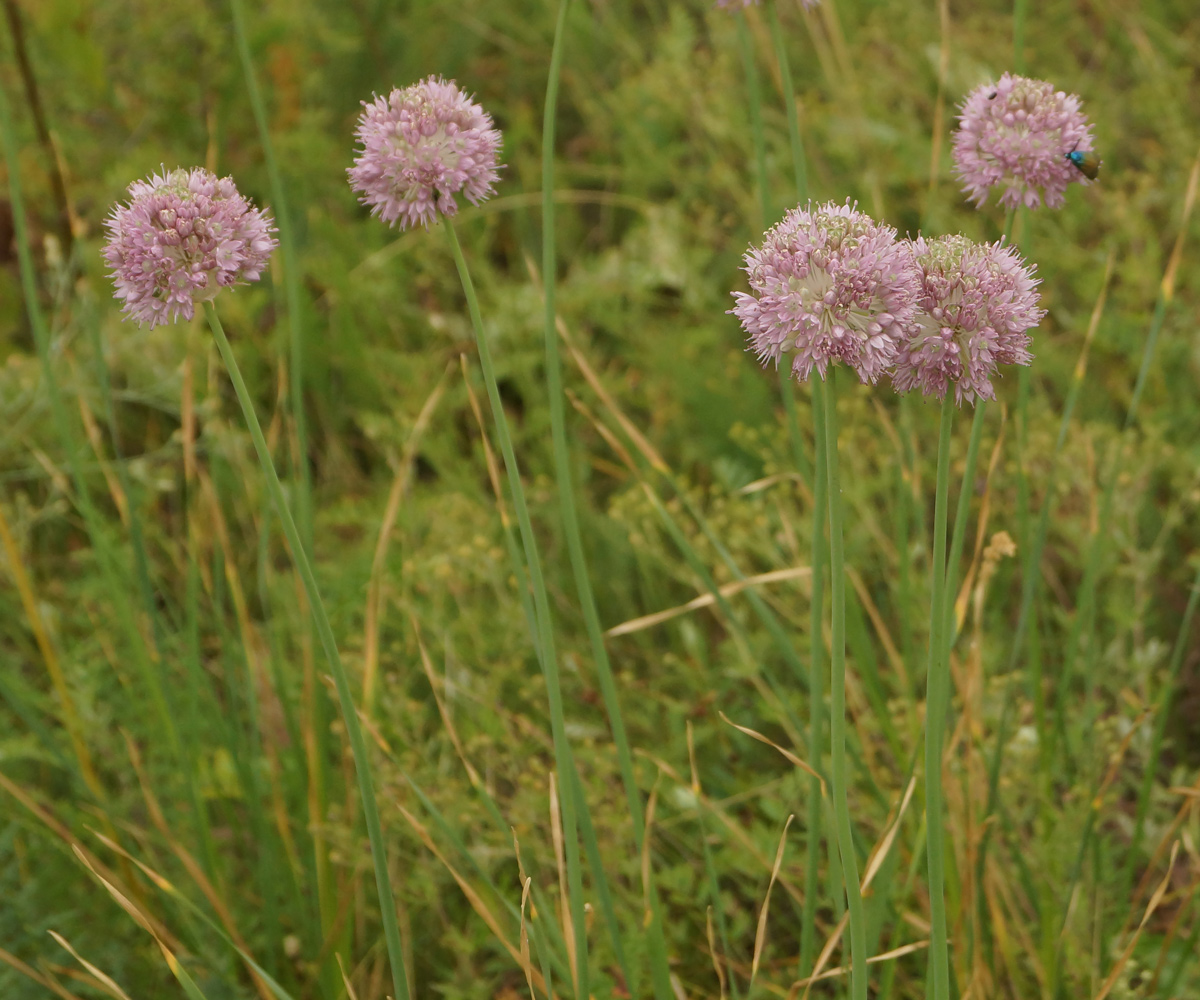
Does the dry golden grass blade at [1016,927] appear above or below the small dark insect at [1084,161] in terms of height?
below

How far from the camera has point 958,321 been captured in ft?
3.73

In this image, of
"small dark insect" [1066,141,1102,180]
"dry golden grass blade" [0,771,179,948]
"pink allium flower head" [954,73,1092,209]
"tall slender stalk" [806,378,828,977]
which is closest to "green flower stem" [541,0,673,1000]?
"tall slender stalk" [806,378,828,977]

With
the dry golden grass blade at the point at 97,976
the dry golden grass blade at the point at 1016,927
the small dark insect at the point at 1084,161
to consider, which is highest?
the small dark insect at the point at 1084,161

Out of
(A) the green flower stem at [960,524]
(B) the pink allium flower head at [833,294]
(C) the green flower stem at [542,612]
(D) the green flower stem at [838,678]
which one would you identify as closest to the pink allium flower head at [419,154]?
(C) the green flower stem at [542,612]

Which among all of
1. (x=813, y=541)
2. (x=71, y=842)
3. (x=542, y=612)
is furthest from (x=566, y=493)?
(x=71, y=842)

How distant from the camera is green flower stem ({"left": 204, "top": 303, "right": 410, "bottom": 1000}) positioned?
114cm

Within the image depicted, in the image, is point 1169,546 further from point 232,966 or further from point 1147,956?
point 232,966

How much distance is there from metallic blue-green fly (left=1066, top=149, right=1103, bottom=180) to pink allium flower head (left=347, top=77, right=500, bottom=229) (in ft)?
2.53

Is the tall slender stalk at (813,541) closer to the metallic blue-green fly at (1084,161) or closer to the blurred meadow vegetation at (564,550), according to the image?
the blurred meadow vegetation at (564,550)

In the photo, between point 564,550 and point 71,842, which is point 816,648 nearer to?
point 71,842

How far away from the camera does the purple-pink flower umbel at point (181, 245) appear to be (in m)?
1.20

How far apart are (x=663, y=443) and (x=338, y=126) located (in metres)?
2.19

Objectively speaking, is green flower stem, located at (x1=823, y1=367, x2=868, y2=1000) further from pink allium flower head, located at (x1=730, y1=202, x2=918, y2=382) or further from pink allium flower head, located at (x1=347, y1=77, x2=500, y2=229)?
pink allium flower head, located at (x1=347, y1=77, x2=500, y2=229)

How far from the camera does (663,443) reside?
11.4 feet
